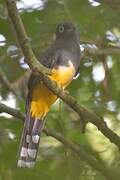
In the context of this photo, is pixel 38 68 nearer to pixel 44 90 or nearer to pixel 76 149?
pixel 76 149

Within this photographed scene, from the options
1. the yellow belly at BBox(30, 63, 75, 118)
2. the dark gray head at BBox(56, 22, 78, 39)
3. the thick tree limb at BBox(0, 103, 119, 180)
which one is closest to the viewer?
the thick tree limb at BBox(0, 103, 119, 180)

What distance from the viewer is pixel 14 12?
283 centimetres

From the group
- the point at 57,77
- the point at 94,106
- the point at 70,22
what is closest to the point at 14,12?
the point at 57,77

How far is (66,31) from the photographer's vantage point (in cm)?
447

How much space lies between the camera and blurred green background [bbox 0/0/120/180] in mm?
4195

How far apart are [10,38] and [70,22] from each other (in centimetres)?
49

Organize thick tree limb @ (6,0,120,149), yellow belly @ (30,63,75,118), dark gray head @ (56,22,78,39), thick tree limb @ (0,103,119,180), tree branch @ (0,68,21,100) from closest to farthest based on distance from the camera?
thick tree limb @ (6,0,120,149), thick tree limb @ (0,103,119,180), tree branch @ (0,68,21,100), yellow belly @ (30,63,75,118), dark gray head @ (56,22,78,39)

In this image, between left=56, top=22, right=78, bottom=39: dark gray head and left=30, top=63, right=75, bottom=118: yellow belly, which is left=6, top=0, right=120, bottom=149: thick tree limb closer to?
left=30, top=63, right=75, bottom=118: yellow belly

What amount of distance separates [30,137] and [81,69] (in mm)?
836

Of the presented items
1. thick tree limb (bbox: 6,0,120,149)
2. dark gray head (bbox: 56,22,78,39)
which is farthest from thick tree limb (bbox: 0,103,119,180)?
dark gray head (bbox: 56,22,78,39)

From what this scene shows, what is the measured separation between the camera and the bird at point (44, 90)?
156 inches

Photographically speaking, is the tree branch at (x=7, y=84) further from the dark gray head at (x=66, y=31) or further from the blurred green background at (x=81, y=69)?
the dark gray head at (x=66, y=31)

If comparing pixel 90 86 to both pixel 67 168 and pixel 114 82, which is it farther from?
pixel 67 168

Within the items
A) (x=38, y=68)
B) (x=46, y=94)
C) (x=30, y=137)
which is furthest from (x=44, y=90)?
(x=38, y=68)
